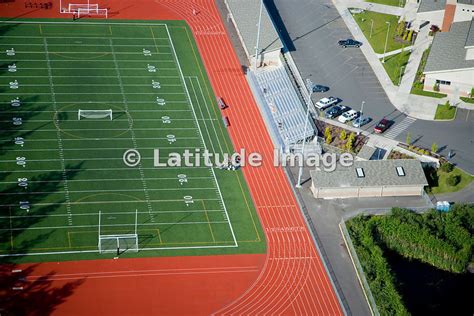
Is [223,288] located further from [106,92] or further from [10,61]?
[10,61]

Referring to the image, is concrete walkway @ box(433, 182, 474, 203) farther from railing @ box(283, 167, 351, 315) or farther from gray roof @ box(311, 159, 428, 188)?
railing @ box(283, 167, 351, 315)

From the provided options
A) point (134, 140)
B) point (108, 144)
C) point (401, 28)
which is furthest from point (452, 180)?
point (108, 144)

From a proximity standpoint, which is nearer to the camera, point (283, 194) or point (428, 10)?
point (283, 194)

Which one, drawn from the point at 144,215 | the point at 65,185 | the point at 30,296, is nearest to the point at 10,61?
the point at 65,185

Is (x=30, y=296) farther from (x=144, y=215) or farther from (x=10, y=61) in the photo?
(x=10, y=61)

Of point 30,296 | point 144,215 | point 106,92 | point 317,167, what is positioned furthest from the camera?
point 106,92

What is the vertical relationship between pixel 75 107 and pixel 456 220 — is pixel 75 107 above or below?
above

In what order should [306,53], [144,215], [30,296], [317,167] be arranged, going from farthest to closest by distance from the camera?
[306,53]
[317,167]
[144,215]
[30,296]

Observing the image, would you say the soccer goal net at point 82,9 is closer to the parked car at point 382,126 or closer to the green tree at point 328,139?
the green tree at point 328,139

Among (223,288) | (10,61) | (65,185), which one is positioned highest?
(10,61)
